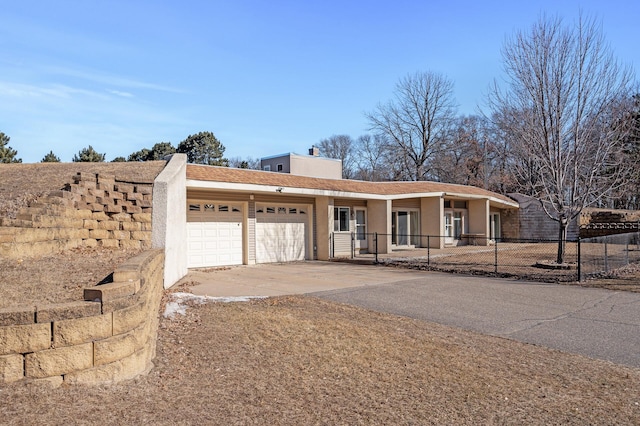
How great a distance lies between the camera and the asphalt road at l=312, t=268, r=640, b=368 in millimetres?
7375

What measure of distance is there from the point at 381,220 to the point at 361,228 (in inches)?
44.1

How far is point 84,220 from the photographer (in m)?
9.97

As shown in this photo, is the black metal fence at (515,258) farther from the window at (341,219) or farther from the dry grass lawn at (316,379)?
the dry grass lawn at (316,379)

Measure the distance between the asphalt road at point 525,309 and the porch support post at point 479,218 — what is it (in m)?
15.4

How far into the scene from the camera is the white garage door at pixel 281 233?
18.8 m

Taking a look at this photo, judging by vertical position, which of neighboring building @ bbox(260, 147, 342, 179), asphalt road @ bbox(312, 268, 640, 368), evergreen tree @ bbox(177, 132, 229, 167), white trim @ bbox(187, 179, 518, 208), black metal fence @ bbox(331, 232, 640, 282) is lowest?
asphalt road @ bbox(312, 268, 640, 368)

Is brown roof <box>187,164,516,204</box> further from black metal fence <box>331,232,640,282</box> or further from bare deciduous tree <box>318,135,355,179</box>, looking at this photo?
bare deciduous tree <box>318,135,355,179</box>

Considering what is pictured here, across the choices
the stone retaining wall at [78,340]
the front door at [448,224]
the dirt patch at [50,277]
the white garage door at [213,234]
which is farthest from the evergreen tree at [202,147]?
the stone retaining wall at [78,340]

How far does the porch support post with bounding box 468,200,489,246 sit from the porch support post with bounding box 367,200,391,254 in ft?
28.0

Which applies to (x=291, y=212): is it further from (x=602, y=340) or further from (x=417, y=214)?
(x=602, y=340)

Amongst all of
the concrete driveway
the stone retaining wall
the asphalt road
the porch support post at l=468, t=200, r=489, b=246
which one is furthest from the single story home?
the stone retaining wall

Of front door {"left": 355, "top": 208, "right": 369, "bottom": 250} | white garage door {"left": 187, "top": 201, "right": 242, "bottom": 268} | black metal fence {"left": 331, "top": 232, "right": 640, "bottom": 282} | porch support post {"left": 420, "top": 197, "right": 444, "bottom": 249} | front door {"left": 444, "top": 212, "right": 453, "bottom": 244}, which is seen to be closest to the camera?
black metal fence {"left": 331, "top": 232, "right": 640, "bottom": 282}

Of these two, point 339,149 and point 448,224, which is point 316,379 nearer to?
point 448,224

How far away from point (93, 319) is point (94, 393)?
604mm
